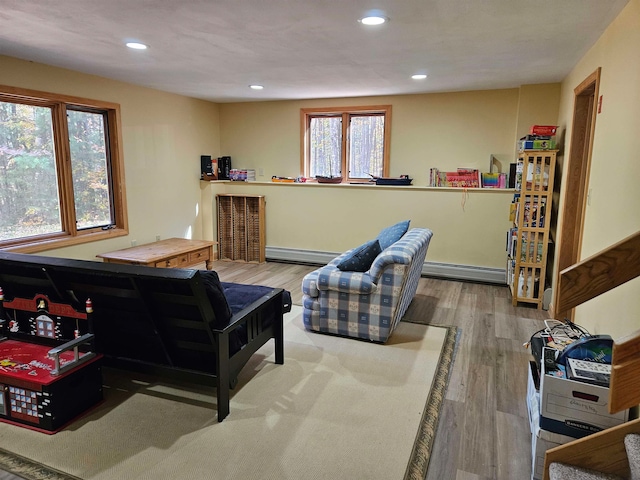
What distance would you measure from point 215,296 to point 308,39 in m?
1.96

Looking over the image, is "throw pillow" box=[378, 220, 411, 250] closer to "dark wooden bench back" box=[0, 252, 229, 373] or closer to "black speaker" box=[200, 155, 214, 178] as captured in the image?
"dark wooden bench back" box=[0, 252, 229, 373]

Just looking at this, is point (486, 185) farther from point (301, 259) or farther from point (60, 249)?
point (60, 249)

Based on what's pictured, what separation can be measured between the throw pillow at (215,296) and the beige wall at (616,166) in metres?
2.00

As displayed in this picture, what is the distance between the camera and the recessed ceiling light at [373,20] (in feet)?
8.34

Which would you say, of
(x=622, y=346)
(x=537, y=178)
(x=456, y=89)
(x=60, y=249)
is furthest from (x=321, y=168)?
(x=622, y=346)

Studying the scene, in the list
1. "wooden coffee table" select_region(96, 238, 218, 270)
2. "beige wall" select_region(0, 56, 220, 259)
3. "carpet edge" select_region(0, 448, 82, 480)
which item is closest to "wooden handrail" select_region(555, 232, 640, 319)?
"carpet edge" select_region(0, 448, 82, 480)

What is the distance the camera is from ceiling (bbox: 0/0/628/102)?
7.93 ft

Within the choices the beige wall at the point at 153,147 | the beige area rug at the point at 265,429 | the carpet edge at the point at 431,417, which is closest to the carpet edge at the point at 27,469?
the beige area rug at the point at 265,429

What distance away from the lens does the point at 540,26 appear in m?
2.73

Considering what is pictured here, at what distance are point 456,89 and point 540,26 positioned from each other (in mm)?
2476

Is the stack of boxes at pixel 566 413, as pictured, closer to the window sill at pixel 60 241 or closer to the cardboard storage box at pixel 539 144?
the cardboard storage box at pixel 539 144

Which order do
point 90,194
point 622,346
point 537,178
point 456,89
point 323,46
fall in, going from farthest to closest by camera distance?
1. point 456,89
2. point 90,194
3. point 537,178
4. point 323,46
5. point 622,346

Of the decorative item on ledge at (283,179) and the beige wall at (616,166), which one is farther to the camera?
the decorative item on ledge at (283,179)

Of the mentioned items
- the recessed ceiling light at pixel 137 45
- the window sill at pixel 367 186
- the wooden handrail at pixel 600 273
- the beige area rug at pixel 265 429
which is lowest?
the beige area rug at pixel 265 429
